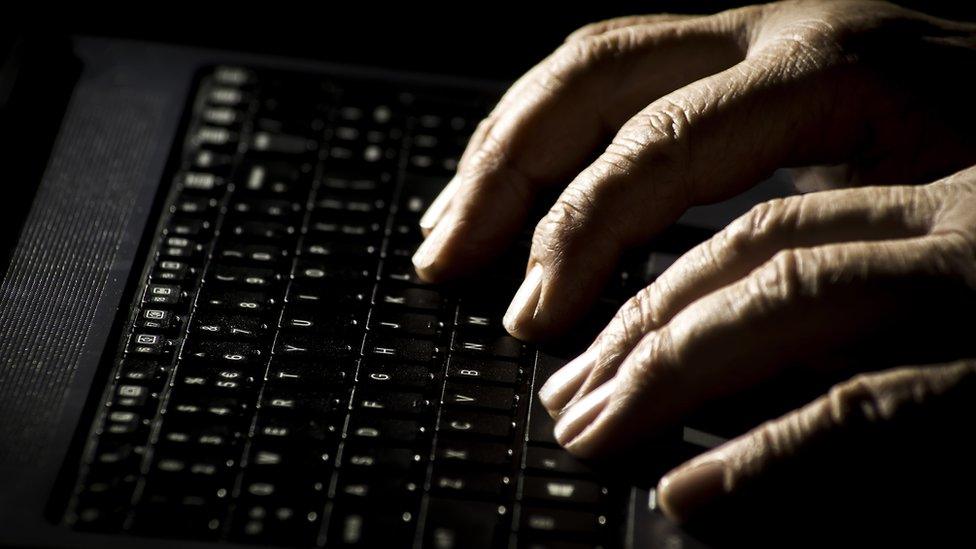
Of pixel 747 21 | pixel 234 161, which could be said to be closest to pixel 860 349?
pixel 747 21

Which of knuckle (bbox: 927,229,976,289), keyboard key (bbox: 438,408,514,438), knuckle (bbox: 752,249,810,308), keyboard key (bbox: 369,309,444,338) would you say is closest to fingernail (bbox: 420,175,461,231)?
keyboard key (bbox: 369,309,444,338)

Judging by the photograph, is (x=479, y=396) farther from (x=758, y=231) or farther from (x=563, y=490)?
(x=758, y=231)

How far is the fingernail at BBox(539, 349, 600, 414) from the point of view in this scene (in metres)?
0.69

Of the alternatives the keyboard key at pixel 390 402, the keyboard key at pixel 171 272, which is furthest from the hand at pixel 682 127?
the keyboard key at pixel 171 272

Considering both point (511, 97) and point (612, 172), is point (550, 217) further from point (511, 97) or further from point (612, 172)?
point (511, 97)

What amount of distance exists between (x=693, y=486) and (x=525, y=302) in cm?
21

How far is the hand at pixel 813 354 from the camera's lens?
0.59m

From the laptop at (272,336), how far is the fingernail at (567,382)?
0.04 feet

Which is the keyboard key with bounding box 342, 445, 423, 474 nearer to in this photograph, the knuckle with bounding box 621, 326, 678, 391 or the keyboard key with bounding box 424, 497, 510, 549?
the keyboard key with bounding box 424, 497, 510, 549

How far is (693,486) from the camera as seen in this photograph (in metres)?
0.60

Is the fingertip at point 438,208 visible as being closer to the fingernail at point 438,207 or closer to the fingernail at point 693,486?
the fingernail at point 438,207

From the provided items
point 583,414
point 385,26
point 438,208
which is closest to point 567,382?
point 583,414

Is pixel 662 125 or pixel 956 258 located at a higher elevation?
pixel 662 125

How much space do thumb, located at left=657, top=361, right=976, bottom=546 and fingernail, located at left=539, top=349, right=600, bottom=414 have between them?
0.12 m
